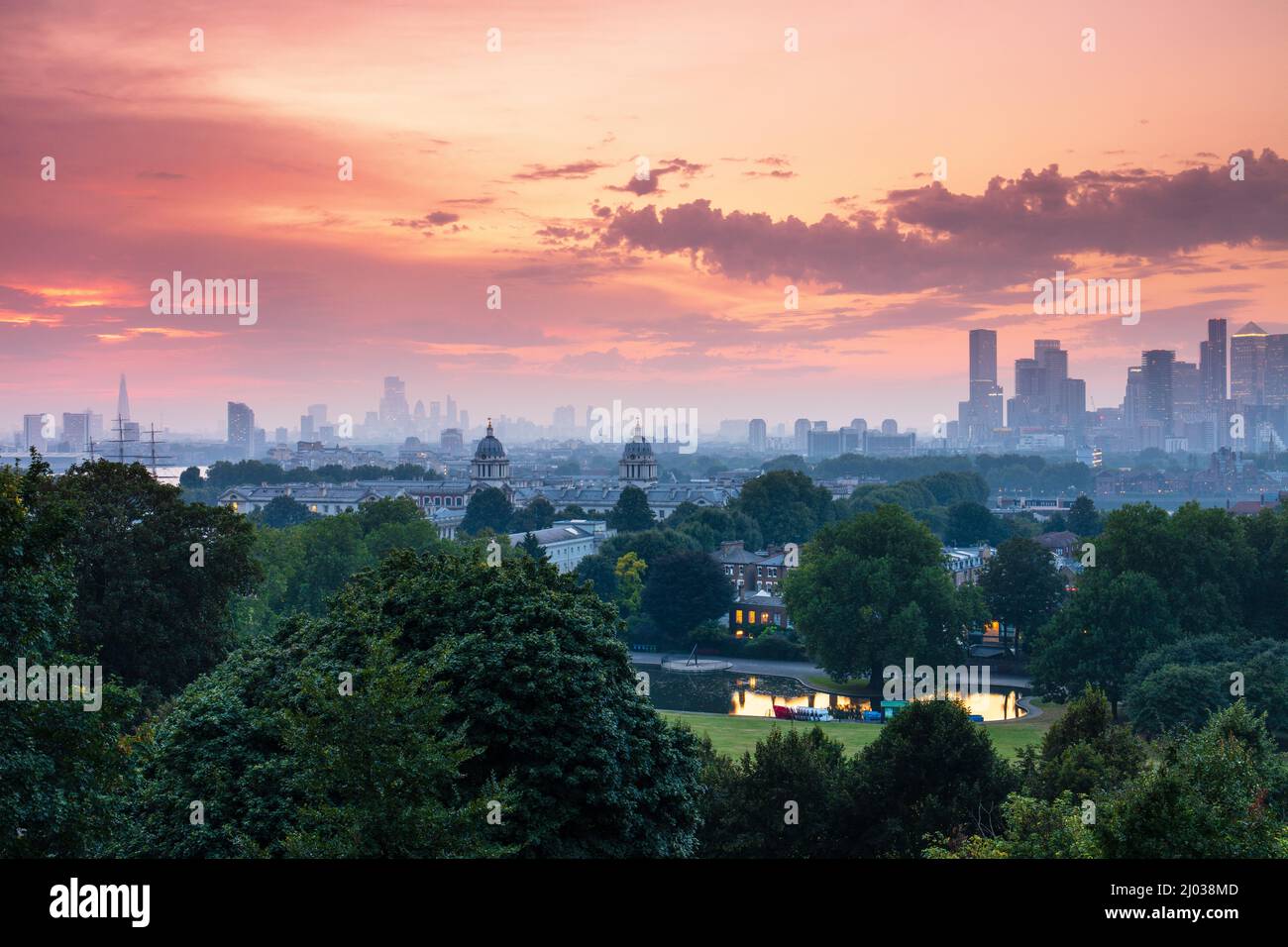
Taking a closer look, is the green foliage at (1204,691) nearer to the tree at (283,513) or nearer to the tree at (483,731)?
the tree at (483,731)

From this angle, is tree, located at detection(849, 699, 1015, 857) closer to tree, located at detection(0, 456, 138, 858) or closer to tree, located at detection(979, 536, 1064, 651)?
tree, located at detection(0, 456, 138, 858)

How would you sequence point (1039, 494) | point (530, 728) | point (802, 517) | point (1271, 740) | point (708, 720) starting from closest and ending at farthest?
point (530, 728) → point (1271, 740) → point (708, 720) → point (802, 517) → point (1039, 494)

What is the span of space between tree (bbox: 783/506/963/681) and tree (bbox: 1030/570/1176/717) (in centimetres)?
512

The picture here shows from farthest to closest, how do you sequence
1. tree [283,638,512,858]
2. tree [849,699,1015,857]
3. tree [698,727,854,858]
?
tree [849,699,1015,857]
tree [698,727,854,858]
tree [283,638,512,858]

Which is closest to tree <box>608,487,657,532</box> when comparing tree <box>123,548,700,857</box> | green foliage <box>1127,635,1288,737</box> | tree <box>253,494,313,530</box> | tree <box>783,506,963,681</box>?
tree <box>253,494,313,530</box>

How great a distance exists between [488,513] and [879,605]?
6214 cm

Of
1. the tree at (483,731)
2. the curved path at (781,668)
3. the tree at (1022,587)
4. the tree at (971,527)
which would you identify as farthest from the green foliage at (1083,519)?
the tree at (483,731)

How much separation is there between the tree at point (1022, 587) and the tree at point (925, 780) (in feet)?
119

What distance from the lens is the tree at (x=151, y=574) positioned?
101ft

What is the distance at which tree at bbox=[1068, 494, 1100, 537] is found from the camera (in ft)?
328
